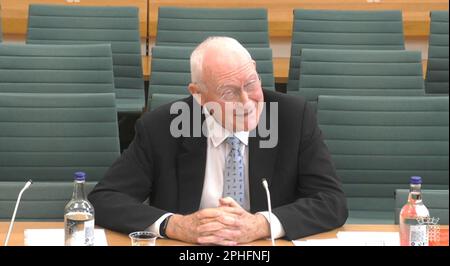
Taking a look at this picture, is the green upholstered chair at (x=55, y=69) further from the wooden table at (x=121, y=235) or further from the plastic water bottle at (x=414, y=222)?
the plastic water bottle at (x=414, y=222)

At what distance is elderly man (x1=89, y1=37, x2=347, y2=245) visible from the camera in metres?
2.46

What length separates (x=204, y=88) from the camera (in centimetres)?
252

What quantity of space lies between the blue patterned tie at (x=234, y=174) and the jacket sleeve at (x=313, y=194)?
178 mm

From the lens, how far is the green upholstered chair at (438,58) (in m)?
4.84

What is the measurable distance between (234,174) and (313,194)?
25cm

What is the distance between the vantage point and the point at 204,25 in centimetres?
474

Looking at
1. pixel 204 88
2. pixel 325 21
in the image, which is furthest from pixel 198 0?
pixel 204 88

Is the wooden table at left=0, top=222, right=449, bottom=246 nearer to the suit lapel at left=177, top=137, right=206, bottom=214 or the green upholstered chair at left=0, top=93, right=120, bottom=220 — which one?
the suit lapel at left=177, top=137, right=206, bottom=214

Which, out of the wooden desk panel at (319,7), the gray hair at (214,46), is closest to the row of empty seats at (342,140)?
the gray hair at (214,46)

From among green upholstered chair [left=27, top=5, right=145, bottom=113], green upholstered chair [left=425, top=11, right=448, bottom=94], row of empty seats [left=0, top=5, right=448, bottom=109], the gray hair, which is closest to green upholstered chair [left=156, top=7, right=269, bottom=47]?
row of empty seats [left=0, top=5, right=448, bottom=109]

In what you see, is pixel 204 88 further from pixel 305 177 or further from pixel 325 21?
pixel 325 21

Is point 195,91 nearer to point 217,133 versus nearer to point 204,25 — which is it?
point 217,133

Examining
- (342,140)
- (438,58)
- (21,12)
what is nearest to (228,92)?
(342,140)
